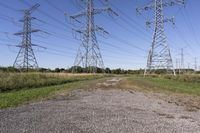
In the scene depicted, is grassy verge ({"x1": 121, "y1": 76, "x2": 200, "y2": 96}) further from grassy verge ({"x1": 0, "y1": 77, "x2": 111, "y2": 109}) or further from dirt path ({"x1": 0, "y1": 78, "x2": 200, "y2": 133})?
dirt path ({"x1": 0, "y1": 78, "x2": 200, "y2": 133})

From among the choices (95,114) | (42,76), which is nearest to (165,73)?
(42,76)

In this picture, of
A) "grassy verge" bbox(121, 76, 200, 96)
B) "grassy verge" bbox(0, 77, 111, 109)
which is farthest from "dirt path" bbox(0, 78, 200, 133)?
"grassy verge" bbox(121, 76, 200, 96)

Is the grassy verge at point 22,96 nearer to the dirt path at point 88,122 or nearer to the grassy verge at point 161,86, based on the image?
the dirt path at point 88,122

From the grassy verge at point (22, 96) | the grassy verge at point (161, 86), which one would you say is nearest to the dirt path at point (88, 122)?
the grassy verge at point (22, 96)

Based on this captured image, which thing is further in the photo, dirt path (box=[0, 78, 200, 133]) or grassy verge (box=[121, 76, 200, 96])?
grassy verge (box=[121, 76, 200, 96])

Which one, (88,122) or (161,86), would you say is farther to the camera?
(161,86)

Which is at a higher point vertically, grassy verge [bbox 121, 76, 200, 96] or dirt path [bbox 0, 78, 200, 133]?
grassy verge [bbox 121, 76, 200, 96]

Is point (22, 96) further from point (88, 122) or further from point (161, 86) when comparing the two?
point (161, 86)

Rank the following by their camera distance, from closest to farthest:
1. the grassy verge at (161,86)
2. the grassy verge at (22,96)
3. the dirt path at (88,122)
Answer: the dirt path at (88,122)
the grassy verge at (22,96)
the grassy verge at (161,86)

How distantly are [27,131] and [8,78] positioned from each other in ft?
64.7

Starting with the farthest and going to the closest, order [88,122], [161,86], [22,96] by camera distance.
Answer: [161,86] → [22,96] → [88,122]

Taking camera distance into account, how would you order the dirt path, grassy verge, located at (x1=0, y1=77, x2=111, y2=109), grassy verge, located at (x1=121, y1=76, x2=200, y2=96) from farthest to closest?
grassy verge, located at (x1=121, y1=76, x2=200, y2=96) < grassy verge, located at (x1=0, y1=77, x2=111, y2=109) < the dirt path

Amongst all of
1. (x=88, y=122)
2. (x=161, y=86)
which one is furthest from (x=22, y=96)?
(x=161, y=86)

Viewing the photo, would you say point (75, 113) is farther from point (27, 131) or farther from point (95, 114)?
point (27, 131)
